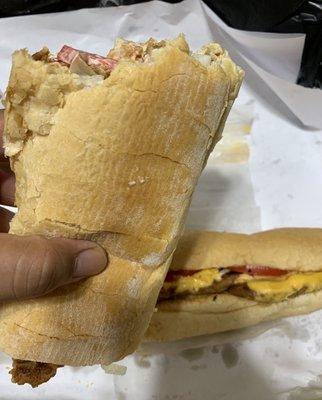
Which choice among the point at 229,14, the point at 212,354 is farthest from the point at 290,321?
the point at 229,14

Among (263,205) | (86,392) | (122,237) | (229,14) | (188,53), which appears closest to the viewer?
(188,53)

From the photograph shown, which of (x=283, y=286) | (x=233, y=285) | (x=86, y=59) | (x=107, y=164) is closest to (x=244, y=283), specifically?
(x=233, y=285)

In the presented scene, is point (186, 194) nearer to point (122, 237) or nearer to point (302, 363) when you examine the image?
point (122, 237)

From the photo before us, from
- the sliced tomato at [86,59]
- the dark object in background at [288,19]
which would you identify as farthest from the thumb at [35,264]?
the dark object in background at [288,19]

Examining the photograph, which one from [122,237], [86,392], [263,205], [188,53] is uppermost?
[188,53]

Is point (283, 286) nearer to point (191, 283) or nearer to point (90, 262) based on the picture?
point (191, 283)

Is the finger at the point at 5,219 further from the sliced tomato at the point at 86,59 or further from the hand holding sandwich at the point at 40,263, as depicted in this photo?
the sliced tomato at the point at 86,59
